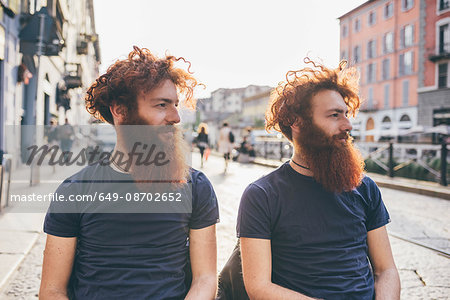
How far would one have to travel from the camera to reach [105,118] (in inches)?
77.0

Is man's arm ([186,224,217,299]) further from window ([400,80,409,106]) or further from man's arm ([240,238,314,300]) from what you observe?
window ([400,80,409,106])

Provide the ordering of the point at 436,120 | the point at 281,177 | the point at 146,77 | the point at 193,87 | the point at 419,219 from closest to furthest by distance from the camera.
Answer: the point at 146,77 → the point at 281,177 → the point at 193,87 → the point at 419,219 → the point at 436,120

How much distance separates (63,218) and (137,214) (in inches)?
11.0

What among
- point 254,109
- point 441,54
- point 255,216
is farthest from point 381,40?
point 255,216

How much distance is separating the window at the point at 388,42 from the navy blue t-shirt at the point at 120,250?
138ft

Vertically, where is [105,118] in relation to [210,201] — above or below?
above

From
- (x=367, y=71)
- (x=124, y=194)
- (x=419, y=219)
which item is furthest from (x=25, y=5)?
(x=367, y=71)

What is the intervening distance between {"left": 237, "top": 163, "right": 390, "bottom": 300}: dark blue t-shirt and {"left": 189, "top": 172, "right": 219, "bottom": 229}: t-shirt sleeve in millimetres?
134

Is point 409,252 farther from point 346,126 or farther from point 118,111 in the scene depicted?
point 118,111

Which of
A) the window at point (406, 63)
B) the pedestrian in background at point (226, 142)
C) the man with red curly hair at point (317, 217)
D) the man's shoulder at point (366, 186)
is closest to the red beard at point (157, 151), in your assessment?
the man with red curly hair at point (317, 217)

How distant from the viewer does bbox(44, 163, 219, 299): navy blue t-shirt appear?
157 cm

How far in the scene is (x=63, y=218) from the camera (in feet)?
5.20

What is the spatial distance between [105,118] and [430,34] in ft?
112

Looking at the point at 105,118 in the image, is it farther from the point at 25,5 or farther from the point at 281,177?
the point at 25,5
